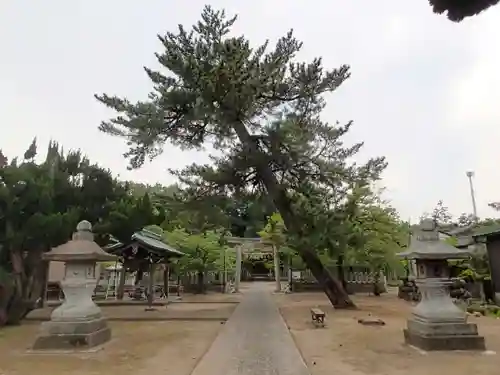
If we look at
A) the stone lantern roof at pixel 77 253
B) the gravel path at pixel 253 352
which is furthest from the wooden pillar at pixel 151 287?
the stone lantern roof at pixel 77 253

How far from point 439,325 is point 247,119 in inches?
409

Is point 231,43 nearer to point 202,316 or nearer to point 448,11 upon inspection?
point 202,316

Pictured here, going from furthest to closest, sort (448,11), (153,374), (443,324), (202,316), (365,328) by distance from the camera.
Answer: (202,316) → (365,328) → (443,324) → (153,374) → (448,11)

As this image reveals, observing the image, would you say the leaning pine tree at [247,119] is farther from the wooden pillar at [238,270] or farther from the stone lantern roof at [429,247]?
the wooden pillar at [238,270]

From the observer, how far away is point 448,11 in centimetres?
381

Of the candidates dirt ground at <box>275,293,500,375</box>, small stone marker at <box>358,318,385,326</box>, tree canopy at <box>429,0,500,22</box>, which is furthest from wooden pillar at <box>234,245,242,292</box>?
tree canopy at <box>429,0,500,22</box>

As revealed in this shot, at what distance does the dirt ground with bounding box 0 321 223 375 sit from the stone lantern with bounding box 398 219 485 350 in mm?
4341

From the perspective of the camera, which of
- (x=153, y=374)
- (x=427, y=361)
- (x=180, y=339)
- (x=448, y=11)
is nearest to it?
(x=448, y=11)

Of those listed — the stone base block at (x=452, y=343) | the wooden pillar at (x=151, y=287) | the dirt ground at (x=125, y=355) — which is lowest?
the dirt ground at (x=125, y=355)

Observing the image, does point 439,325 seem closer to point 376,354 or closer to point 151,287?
point 376,354

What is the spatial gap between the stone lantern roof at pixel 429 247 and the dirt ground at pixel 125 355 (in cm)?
485

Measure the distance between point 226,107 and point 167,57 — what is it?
2.67 metres

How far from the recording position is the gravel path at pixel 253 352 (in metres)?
6.47

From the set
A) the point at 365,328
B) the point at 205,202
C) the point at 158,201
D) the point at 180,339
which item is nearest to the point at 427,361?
the point at 365,328
